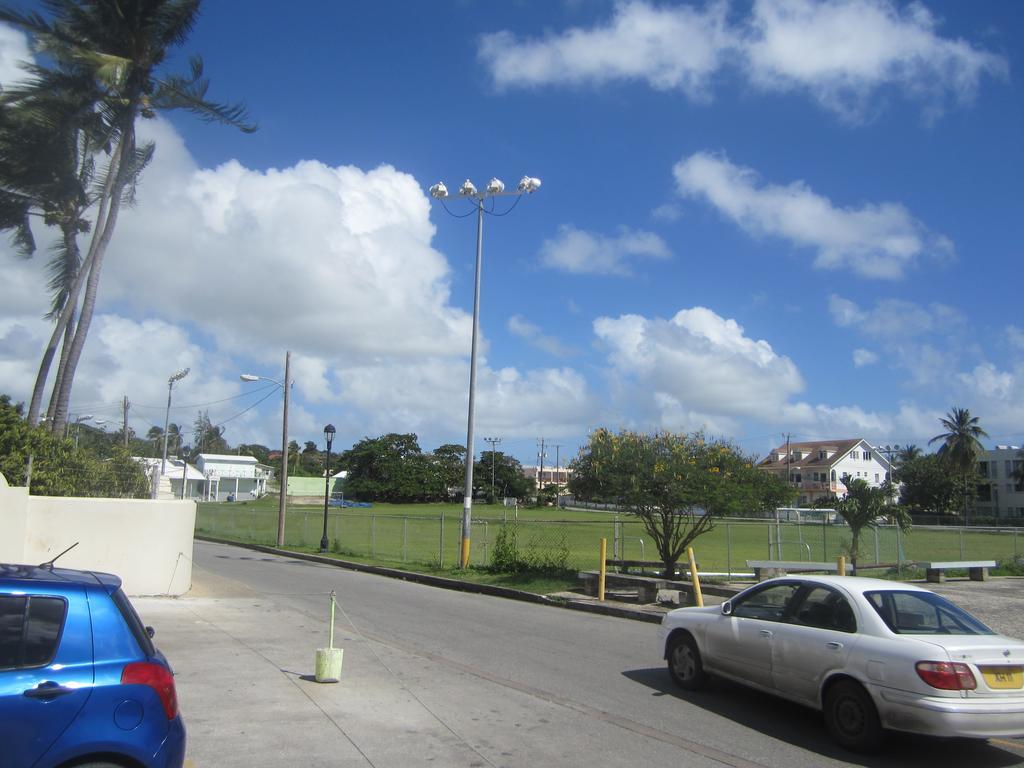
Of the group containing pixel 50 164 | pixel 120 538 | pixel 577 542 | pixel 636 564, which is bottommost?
pixel 577 542

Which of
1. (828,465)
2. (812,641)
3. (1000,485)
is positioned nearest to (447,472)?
(828,465)

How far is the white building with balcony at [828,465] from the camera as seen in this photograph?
102000 mm

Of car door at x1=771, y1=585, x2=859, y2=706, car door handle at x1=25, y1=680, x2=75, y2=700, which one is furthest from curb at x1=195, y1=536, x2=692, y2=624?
car door handle at x1=25, y1=680, x2=75, y2=700

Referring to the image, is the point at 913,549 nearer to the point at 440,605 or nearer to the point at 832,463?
the point at 440,605

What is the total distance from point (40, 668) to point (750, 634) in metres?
6.14

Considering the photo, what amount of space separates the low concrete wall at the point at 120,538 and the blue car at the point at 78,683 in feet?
40.7

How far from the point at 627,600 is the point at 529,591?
97.0 inches

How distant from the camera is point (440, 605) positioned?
16.7m

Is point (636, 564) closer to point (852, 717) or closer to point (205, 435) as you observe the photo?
point (852, 717)

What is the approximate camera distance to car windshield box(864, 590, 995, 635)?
7023 mm

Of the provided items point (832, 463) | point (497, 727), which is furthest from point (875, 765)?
point (832, 463)

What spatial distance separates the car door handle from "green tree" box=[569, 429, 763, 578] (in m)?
14.8

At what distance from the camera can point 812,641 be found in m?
7.38

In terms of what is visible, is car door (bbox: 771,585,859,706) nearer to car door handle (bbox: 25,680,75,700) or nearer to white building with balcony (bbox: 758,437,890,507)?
car door handle (bbox: 25,680,75,700)
